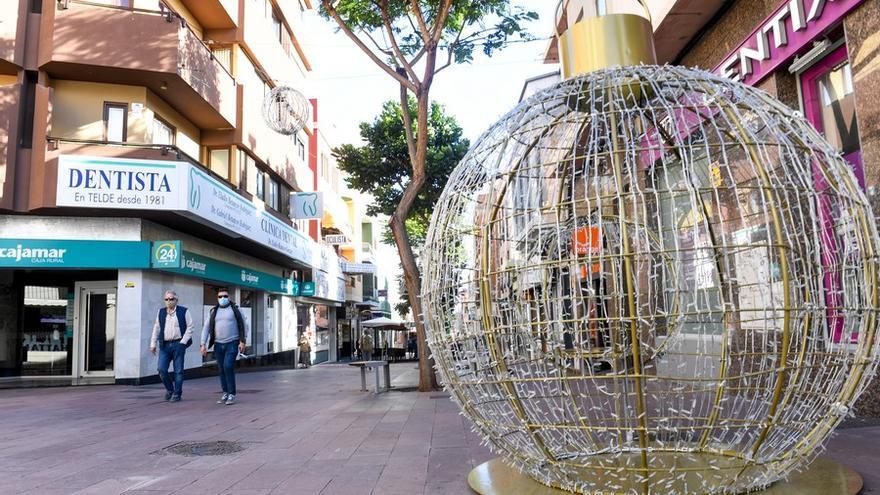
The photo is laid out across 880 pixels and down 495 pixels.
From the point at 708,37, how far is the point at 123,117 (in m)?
12.2

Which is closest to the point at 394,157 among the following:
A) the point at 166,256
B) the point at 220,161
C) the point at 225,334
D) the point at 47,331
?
the point at 220,161

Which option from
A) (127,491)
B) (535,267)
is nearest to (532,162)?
(535,267)

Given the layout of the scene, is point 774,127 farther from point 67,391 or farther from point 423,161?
point 67,391

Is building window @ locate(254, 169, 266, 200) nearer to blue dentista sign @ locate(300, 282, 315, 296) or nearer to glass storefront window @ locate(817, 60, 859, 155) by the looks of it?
blue dentista sign @ locate(300, 282, 315, 296)

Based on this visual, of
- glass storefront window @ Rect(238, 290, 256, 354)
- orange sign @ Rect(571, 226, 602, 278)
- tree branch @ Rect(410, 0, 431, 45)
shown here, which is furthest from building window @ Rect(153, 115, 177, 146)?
orange sign @ Rect(571, 226, 602, 278)

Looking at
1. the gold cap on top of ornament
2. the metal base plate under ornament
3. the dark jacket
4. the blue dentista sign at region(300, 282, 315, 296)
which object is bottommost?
the metal base plate under ornament

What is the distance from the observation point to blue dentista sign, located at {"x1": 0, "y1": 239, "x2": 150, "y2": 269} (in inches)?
504

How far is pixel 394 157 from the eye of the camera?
63.9 ft

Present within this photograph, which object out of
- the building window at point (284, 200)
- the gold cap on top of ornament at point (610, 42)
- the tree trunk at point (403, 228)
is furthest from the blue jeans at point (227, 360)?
the building window at point (284, 200)

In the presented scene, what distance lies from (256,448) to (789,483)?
3.98 meters

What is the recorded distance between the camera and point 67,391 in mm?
11742

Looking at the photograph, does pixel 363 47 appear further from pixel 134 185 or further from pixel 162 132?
pixel 162 132

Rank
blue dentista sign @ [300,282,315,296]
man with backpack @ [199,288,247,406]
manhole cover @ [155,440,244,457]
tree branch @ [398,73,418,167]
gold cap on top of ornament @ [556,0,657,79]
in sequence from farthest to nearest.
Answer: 1. blue dentista sign @ [300,282,315,296]
2. tree branch @ [398,73,418,167]
3. man with backpack @ [199,288,247,406]
4. manhole cover @ [155,440,244,457]
5. gold cap on top of ornament @ [556,0,657,79]

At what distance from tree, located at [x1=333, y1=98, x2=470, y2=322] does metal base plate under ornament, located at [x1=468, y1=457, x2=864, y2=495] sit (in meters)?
15.6
